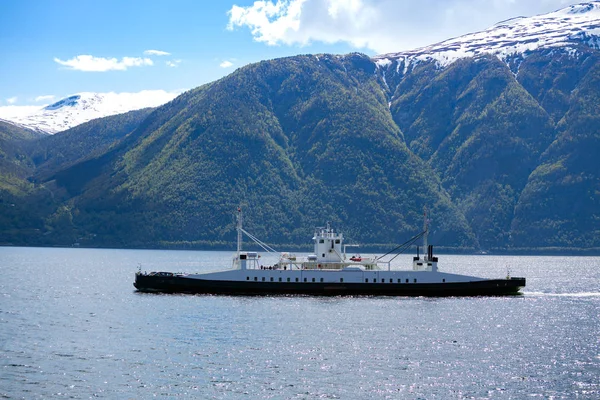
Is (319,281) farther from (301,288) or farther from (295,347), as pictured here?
(295,347)

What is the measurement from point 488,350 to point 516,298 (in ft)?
172

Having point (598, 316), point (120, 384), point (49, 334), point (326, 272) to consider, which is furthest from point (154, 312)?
point (598, 316)

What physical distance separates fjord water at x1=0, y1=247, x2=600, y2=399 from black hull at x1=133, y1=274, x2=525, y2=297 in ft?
7.21

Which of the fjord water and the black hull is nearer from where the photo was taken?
the fjord water

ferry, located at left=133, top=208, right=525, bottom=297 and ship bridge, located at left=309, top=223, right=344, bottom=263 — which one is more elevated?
ship bridge, located at left=309, top=223, right=344, bottom=263

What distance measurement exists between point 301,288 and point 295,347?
144 feet

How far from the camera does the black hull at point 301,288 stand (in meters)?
121

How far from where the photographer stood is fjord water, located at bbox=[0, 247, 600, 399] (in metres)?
60.6

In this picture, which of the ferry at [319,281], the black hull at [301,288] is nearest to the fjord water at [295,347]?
the black hull at [301,288]

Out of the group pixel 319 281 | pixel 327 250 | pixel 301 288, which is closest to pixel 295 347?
pixel 301 288

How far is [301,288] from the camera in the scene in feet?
397

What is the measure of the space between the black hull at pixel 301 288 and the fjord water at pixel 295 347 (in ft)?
7.21

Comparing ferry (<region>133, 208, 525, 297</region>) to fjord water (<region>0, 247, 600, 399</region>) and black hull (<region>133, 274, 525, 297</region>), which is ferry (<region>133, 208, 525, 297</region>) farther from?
fjord water (<region>0, 247, 600, 399</region>)

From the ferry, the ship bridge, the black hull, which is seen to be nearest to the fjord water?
the black hull
